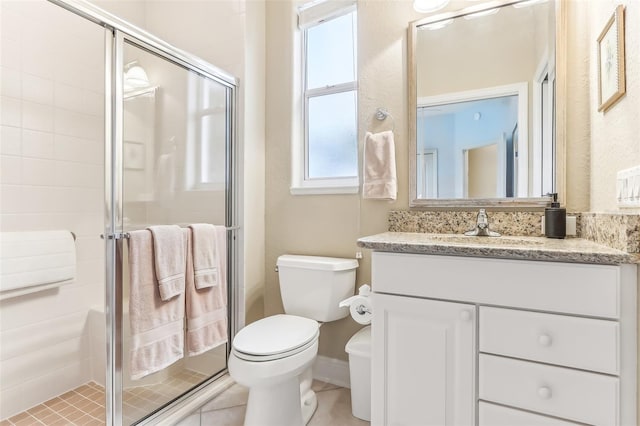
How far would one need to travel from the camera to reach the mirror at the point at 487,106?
147cm

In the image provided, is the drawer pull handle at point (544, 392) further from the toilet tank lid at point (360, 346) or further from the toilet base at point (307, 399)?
the toilet base at point (307, 399)

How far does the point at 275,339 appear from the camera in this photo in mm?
1452

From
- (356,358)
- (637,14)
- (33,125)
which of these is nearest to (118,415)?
(356,358)

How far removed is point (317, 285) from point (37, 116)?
1698 millimetres

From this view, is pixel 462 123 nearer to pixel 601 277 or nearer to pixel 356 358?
pixel 601 277

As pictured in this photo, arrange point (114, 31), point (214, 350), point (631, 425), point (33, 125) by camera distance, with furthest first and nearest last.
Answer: point (214, 350) → point (33, 125) → point (114, 31) → point (631, 425)

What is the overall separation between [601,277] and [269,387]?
4.03ft

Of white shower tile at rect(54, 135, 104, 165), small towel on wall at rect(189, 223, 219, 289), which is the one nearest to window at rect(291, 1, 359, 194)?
small towel on wall at rect(189, 223, 219, 289)

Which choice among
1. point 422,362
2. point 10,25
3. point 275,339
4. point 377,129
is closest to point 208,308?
point 275,339

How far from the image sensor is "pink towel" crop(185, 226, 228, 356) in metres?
1.58

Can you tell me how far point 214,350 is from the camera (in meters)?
1.89

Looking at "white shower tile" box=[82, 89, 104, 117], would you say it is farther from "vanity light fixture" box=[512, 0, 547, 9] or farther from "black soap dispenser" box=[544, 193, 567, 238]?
"black soap dispenser" box=[544, 193, 567, 238]

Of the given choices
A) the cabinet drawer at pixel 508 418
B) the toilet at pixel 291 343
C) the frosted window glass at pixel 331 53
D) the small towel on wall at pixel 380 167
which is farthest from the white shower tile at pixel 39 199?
the cabinet drawer at pixel 508 418

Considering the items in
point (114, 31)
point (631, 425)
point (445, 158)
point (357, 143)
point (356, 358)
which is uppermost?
point (114, 31)
